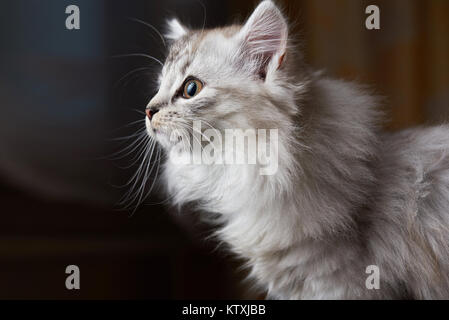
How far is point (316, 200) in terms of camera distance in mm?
944

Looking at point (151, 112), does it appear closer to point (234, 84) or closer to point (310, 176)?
point (234, 84)

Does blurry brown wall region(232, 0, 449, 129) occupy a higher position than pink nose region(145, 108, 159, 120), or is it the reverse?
blurry brown wall region(232, 0, 449, 129)

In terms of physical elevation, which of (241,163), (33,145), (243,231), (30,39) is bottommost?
(243,231)

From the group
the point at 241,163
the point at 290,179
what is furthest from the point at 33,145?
the point at 290,179

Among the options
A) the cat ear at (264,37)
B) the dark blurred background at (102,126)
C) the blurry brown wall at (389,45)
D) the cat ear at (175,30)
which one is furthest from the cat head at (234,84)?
the blurry brown wall at (389,45)

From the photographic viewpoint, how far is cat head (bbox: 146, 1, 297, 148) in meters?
0.92

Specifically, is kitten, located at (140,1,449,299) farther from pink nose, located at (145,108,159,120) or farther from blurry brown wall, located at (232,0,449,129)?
blurry brown wall, located at (232,0,449,129)

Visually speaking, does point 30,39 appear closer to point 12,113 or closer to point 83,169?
point 12,113

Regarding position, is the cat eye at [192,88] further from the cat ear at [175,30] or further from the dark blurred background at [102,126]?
the dark blurred background at [102,126]

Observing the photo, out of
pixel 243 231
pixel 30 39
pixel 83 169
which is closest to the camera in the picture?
pixel 243 231

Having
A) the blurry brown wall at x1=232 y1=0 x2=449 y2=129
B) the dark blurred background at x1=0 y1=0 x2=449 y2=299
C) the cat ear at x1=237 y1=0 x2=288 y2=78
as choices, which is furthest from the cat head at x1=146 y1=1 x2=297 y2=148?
the blurry brown wall at x1=232 y1=0 x2=449 y2=129
